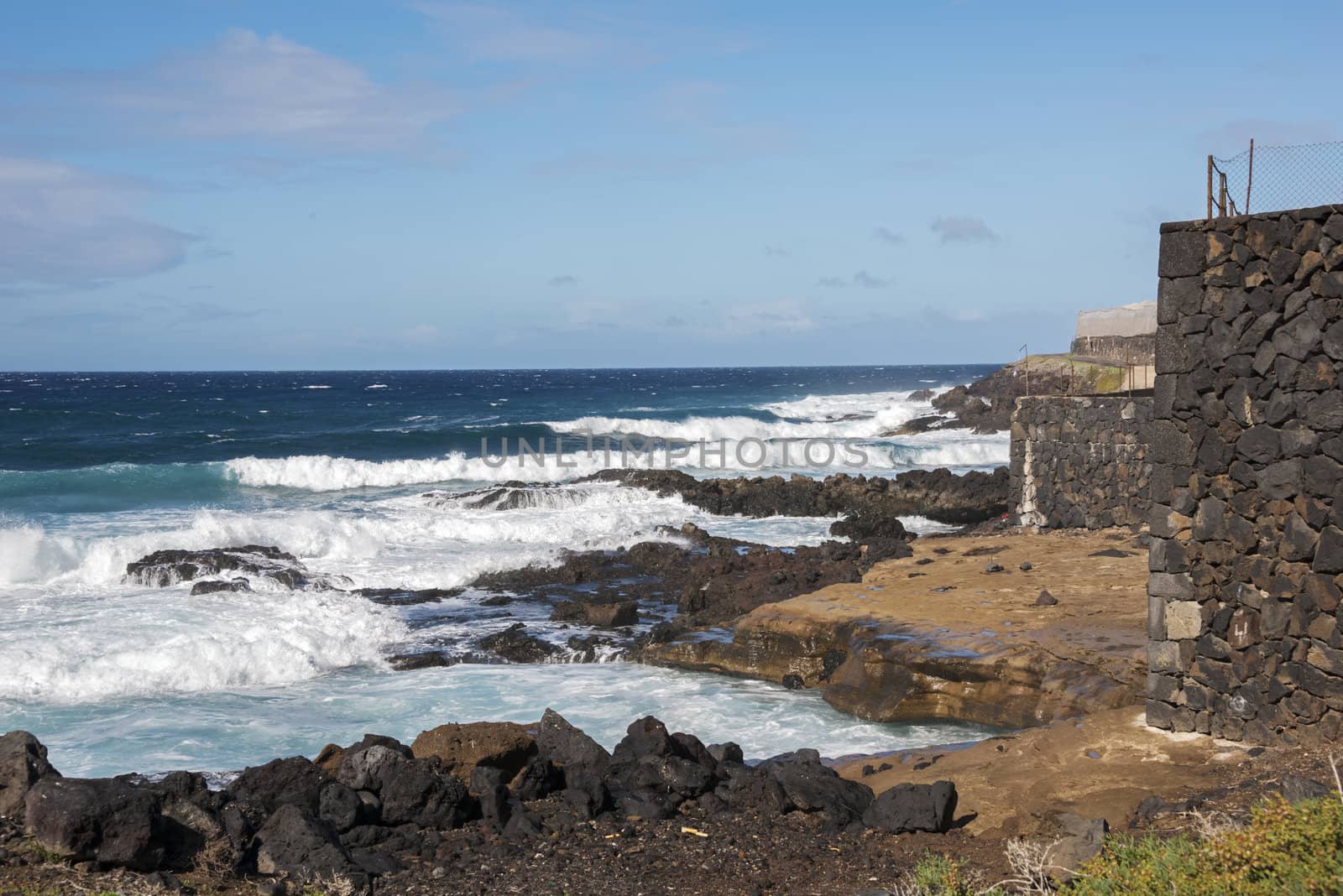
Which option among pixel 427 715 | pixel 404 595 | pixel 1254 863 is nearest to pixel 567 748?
pixel 427 715

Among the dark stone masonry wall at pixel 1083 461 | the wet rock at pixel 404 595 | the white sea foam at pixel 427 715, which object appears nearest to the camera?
the white sea foam at pixel 427 715

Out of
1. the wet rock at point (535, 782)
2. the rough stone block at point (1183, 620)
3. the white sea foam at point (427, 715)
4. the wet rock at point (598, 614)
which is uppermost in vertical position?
the rough stone block at point (1183, 620)

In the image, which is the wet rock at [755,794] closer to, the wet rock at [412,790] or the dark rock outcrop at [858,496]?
the wet rock at [412,790]

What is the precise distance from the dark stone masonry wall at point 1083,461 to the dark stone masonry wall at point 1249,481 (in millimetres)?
10607

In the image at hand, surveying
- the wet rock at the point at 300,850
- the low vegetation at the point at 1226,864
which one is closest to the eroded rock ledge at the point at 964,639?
the low vegetation at the point at 1226,864

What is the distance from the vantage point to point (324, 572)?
20.0 meters

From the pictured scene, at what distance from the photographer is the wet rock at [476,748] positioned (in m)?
8.79

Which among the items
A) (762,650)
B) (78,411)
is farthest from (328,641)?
(78,411)

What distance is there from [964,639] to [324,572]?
12.5m

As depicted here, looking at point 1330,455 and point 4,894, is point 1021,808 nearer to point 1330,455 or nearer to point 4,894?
point 1330,455

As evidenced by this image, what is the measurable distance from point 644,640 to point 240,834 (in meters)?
8.02

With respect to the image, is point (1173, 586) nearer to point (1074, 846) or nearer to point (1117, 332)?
point (1074, 846)

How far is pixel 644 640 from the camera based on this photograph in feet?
49.0

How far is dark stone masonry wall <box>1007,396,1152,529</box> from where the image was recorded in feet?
60.6
